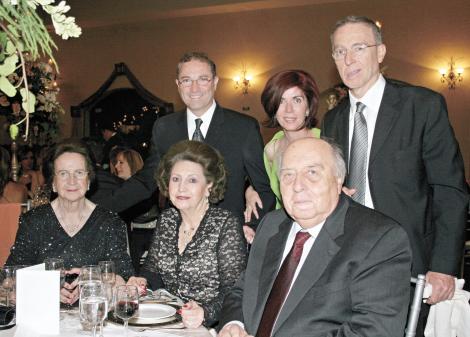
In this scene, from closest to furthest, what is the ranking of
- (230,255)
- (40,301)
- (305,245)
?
(40,301), (305,245), (230,255)

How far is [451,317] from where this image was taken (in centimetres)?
203

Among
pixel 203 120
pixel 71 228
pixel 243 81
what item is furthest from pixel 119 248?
pixel 243 81

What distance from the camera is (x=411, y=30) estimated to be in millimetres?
9523

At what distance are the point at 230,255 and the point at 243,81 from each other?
27.1ft

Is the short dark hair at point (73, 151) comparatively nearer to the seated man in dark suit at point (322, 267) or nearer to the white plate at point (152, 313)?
the white plate at point (152, 313)

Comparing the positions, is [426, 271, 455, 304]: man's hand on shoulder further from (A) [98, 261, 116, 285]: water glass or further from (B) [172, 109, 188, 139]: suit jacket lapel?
(B) [172, 109, 188, 139]: suit jacket lapel

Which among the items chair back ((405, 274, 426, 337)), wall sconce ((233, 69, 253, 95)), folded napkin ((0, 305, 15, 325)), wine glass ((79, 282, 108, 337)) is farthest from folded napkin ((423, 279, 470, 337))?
wall sconce ((233, 69, 253, 95))

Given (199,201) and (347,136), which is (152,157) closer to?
(199,201)

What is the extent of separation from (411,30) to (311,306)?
8.64 meters

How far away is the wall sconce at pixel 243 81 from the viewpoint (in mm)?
10609

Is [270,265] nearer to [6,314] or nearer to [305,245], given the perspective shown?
[305,245]

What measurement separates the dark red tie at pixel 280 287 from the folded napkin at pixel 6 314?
2.95 feet

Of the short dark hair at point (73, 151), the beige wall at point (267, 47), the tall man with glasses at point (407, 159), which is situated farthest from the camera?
the beige wall at point (267, 47)

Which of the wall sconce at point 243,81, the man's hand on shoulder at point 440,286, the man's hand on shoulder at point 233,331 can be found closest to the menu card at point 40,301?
the man's hand on shoulder at point 233,331
